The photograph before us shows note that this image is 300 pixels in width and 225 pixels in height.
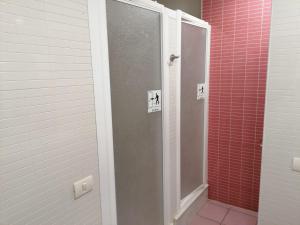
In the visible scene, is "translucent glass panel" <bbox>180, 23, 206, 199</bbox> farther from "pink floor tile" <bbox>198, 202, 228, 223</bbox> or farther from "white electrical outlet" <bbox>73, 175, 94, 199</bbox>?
"white electrical outlet" <bbox>73, 175, 94, 199</bbox>

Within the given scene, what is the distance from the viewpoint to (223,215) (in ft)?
7.84

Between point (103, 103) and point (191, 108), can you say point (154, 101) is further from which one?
point (191, 108)

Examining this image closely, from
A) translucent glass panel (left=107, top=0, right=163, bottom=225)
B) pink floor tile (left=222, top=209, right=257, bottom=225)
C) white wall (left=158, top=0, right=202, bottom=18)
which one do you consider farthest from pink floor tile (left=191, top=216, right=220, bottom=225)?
white wall (left=158, top=0, right=202, bottom=18)

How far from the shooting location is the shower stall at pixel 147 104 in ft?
4.05

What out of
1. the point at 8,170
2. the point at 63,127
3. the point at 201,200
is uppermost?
the point at 63,127

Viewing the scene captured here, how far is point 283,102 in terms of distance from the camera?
4.47 ft

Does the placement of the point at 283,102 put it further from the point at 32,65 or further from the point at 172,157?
the point at 32,65

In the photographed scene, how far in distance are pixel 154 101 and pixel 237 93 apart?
1.09 m

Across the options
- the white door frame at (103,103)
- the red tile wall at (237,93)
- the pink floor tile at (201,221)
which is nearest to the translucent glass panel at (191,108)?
the red tile wall at (237,93)

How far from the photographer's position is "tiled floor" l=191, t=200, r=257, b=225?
89.7 inches

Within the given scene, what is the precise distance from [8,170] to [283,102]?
150 cm

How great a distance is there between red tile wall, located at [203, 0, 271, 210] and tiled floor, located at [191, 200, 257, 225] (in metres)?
0.08

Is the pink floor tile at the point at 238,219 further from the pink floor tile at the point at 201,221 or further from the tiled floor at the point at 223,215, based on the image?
the pink floor tile at the point at 201,221

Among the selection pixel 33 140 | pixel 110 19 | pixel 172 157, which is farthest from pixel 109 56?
pixel 172 157
